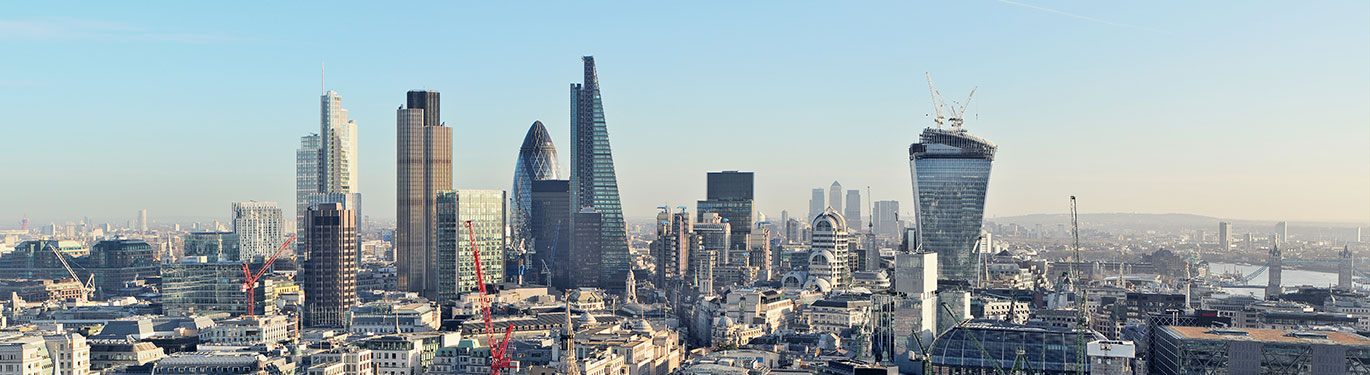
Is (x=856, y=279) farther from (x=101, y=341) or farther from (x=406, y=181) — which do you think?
(x=101, y=341)

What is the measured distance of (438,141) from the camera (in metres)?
197

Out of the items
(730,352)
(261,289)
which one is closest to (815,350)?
(730,352)

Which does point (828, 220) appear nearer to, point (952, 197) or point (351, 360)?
point (952, 197)

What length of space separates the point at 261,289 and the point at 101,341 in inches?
1667

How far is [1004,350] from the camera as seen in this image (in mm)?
90688

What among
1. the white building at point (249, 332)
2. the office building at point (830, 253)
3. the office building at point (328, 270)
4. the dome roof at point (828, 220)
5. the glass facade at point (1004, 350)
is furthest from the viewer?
the dome roof at point (828, 220)

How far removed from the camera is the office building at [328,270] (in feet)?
475

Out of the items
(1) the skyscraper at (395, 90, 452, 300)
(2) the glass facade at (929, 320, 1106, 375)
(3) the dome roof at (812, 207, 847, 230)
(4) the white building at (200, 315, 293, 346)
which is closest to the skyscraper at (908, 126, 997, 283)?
(3) the dome roof at (812, 207, 847, 230)

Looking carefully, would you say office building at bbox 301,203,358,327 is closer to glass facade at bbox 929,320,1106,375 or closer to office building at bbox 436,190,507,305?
office building at bbox 436,190,507,305

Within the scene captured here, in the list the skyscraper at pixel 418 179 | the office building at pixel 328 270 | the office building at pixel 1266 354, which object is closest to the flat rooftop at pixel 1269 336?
the office building at pixel 1266 354

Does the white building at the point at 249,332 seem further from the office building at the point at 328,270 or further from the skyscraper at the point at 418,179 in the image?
the skyscraper at the point at 418,179

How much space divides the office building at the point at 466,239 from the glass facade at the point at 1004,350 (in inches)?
3176

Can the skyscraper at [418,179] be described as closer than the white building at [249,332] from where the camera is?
No

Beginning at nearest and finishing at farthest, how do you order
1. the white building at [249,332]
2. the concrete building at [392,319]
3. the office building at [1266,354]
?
1. the office building at [1266,354]
2. the white building at [249,332]
3. the concrete building at [392,319]
